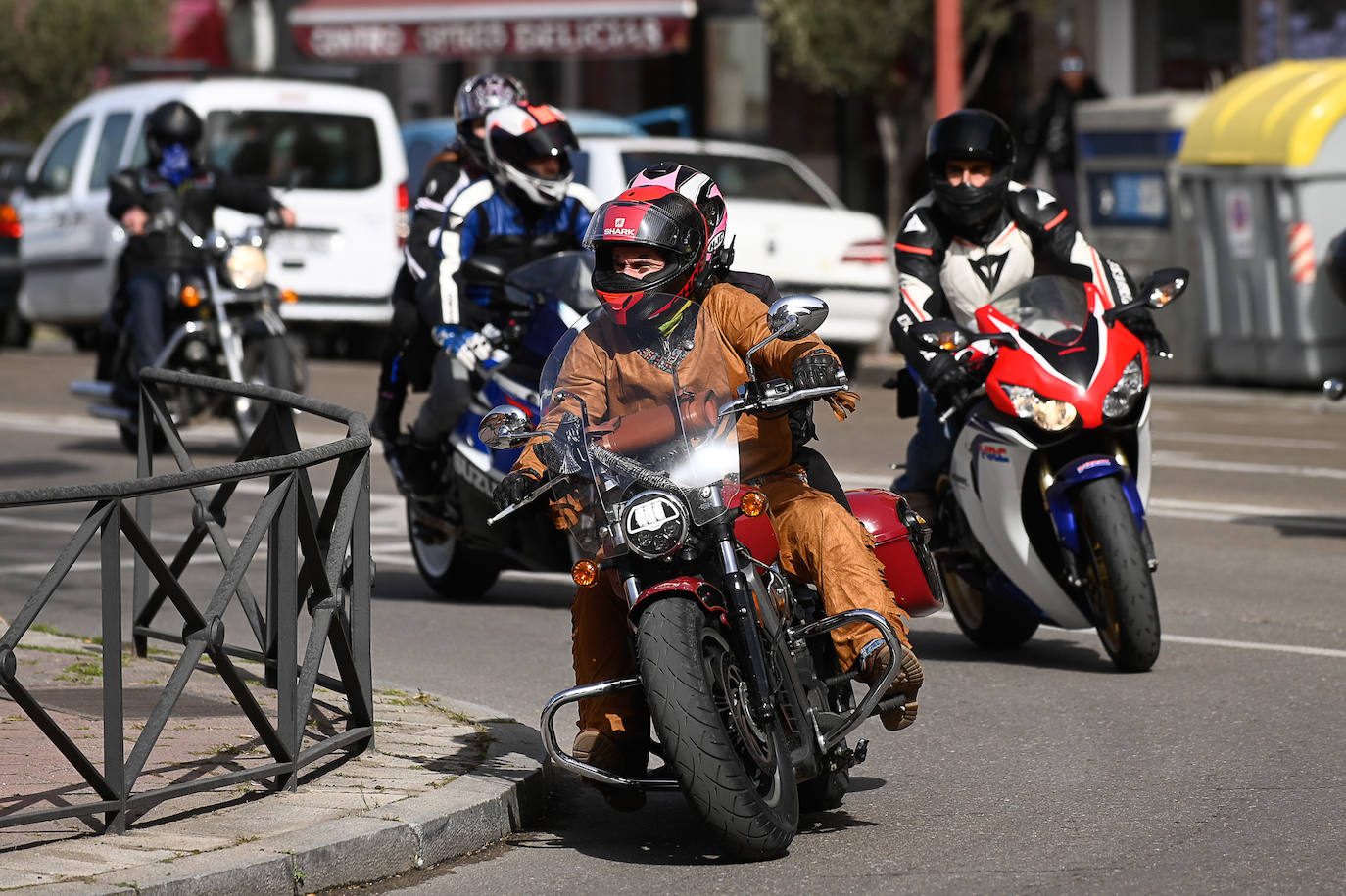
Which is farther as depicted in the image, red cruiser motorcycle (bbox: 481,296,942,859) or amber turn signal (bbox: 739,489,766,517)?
amber turn signal (bbox: 739,489,766,517)

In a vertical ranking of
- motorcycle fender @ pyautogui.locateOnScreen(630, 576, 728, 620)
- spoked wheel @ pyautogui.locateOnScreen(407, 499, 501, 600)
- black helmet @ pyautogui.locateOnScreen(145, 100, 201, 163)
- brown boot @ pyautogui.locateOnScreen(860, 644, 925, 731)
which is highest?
black helmet @ pyautogui.locateOnScreen(145, 100, 201, 163)

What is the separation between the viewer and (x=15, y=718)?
6.25m

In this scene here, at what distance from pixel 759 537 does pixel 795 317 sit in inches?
24.1

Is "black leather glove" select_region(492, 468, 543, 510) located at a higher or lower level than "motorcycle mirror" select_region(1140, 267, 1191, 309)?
lower

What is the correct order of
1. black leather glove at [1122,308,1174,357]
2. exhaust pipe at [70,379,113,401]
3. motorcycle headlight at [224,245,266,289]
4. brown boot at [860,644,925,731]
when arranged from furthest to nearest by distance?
exhaust pipe at [70,379,113,401]
motorcycle headlight at [224,245,266,289]
black leather glove at [1122,308,1174,357]
brown boot at [860,644,925,731]

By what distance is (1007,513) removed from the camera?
7477 mm

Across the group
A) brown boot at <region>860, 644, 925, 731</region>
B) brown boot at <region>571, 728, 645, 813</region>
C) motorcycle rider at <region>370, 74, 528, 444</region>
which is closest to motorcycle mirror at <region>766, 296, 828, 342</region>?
brown boot at <region>860, 644, 925, 731</region>

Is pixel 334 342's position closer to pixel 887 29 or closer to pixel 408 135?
pixel 408 135

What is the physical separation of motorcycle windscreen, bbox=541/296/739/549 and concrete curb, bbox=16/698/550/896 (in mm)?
713

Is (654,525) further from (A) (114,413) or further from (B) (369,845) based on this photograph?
(A) (114,413)

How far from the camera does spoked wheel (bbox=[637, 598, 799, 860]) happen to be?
4.89 m

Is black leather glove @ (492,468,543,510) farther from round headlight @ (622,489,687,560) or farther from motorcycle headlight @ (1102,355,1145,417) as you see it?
motorcycle headlight @ (1102,355,1145,417)

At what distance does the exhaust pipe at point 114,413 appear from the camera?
1292 centimetres

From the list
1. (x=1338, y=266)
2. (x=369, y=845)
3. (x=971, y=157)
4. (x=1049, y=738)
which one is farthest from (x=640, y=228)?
(x=1338, y=266)
